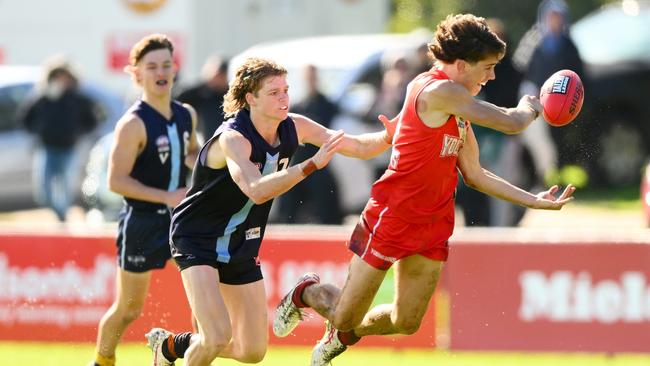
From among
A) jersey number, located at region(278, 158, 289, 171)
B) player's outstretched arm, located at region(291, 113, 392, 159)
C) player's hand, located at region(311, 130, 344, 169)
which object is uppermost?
player's hand, located at region(311, 130, 344, 169)

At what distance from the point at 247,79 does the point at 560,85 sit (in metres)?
1.67

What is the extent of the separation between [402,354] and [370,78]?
6048 mm

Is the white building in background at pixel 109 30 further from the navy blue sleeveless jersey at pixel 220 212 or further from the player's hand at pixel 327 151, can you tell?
the player's hand at pixel 327 151

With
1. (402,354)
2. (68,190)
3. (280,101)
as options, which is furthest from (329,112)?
(280,101)

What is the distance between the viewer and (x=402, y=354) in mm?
10773

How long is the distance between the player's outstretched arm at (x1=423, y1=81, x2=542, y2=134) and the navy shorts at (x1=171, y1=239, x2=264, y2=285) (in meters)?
1.34

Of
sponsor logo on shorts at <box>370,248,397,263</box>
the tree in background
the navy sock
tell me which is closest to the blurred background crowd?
sponsor logo on shorts at <box>370,248,397,263</box>

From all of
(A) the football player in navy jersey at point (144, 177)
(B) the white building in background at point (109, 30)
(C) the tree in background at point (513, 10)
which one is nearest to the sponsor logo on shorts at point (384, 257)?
(A) the football player in navy jersey at point (144, 177)

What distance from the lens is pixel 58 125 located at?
1568cm

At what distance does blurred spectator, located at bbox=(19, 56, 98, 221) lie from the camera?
15.6m

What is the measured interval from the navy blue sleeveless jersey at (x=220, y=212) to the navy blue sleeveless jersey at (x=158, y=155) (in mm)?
1042

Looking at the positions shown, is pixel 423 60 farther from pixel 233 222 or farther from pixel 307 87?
pixel 233 222

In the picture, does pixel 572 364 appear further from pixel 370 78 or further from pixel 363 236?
pixel 370 78

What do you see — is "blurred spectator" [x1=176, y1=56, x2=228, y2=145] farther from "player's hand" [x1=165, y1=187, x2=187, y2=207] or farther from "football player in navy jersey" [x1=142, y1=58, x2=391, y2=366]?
"football player in navy jersey" [x1=142, y1=58, x2=391, y2=366]
